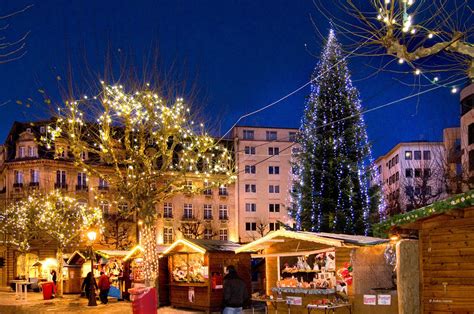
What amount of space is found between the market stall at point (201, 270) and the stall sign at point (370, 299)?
26.6ft

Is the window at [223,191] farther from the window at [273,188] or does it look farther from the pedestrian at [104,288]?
the pedestrian at [104,288]

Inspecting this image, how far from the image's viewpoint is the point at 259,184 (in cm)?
6381

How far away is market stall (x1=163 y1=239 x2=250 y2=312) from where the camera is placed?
22.9 meters

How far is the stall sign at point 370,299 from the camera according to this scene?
15461mm

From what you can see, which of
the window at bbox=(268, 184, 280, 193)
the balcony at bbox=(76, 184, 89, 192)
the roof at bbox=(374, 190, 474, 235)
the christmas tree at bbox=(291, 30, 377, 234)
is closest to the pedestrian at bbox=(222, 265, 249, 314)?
the roof at bbox=(374, 190, 474, 235)

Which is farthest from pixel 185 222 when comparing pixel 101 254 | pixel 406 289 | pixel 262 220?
pixel 406 289

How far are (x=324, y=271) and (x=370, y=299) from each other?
268 centimetres

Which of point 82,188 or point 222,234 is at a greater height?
point 82,188

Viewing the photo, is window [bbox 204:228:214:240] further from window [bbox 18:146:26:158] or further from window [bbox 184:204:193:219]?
window [bbox 18:146:26:158]

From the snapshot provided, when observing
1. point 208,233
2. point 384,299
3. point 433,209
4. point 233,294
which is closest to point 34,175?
point 208,233

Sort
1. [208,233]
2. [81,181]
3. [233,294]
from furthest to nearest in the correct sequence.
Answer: [208,233]
[81,181]
[233,294]

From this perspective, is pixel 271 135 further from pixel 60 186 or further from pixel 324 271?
pixel 324 271

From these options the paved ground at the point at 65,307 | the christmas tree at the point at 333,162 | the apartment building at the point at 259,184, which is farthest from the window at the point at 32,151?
the christmas tree at the point at 333,162

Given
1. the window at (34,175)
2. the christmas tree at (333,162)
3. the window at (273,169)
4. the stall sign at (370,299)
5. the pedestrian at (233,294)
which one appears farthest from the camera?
the window at (273,169)
